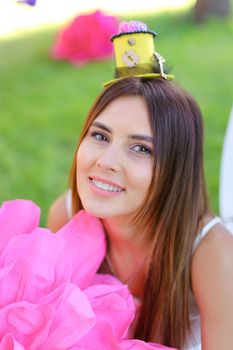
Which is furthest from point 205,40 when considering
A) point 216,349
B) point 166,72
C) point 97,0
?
point 216,349

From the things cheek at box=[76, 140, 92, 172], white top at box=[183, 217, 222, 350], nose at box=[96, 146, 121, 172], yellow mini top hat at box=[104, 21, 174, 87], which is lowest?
white top at box=[183, 217, 222, 350]

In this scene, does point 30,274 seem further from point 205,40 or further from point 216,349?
point 205,40

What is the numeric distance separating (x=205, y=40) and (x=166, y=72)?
2223 mm

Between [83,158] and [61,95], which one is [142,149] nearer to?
[83,158]

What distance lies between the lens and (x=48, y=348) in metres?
0.89

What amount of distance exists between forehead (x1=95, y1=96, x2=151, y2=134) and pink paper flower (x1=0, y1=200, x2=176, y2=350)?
20cm

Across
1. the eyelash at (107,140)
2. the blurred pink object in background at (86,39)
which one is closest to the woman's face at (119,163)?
the eyelash at (107,140)

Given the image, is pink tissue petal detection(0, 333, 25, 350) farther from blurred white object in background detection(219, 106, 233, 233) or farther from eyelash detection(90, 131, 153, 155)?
blurred white object in background detection(219, 106, 233, 233)

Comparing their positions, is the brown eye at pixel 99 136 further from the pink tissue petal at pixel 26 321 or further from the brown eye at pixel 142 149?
the pink tissue petal at pixel 26 321

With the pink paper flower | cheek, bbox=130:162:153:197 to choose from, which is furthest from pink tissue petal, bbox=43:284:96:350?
cheek, bbox=130:162:153:197

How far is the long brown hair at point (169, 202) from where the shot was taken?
1055 millimetres

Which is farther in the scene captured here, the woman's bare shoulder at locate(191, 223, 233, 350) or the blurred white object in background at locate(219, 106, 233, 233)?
the blurred white object in background at locate(219, 106, 233, 233)

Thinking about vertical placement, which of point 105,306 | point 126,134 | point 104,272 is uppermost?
point 126,134

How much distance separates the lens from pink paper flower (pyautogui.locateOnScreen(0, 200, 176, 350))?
2.93 feet
